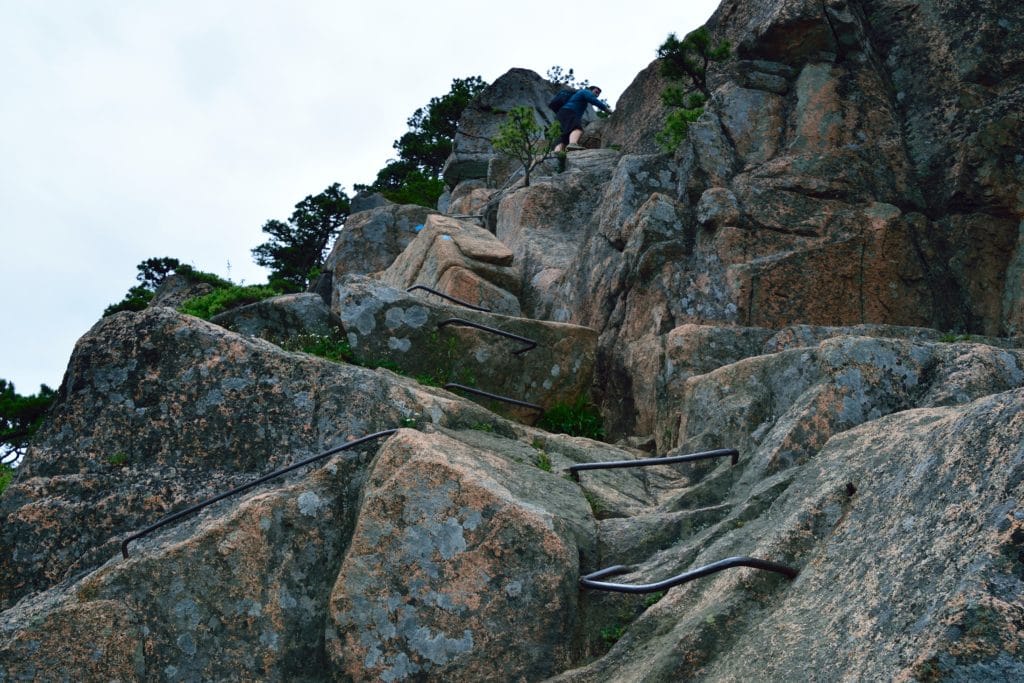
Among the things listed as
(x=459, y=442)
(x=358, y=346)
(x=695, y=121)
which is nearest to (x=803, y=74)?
(x=695, y=121)

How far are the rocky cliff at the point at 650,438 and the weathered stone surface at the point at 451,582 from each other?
2 cm

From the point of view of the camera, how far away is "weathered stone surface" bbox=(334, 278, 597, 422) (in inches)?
497

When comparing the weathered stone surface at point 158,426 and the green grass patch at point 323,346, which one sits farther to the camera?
the green grass patch at point 323,346

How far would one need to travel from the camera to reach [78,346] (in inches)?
379

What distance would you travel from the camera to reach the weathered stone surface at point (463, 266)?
55.5 feet

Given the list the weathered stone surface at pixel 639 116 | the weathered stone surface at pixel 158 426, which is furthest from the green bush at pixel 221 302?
the weathered stone surface at pixel 639 116

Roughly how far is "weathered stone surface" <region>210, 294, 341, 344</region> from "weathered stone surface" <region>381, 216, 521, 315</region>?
140 inches

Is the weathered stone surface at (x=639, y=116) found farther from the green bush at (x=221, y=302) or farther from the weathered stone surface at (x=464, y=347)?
the green bush at (x=221, y=302)

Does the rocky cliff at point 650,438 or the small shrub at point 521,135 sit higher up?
the small shrub at point 521,135

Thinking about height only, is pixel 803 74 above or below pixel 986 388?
above

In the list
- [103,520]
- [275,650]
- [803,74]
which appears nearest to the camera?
[275,650]

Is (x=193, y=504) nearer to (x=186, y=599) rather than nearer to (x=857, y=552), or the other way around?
(x=186, y=599)

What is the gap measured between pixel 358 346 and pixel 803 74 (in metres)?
8.01

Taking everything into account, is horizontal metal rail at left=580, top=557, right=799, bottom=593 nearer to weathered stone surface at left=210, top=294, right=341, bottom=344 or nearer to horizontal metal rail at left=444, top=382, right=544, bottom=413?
horizontal metal rail at left=444, top=382, right=544, bottom=413
